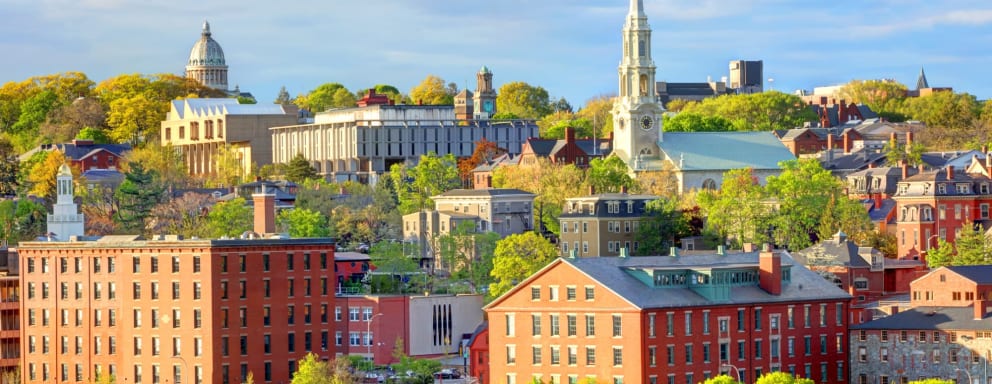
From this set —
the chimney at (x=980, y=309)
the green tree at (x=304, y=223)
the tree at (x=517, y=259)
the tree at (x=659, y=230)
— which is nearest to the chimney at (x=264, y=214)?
the green tree at (x=304, y=223)

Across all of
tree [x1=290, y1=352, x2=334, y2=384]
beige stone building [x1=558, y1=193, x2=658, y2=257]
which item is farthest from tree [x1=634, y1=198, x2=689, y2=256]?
tree [x1=290, y1=352, x2=334, y2=384]

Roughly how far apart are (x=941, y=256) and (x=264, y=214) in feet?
145

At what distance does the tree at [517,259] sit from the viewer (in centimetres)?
15275

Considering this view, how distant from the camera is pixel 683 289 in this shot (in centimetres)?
12294

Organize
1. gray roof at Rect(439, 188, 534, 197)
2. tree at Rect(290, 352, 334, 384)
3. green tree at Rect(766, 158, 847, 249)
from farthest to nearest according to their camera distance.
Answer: gray roof at Rect(439, 188, 534, 197), green tree at Rect(766, 158, 847, 249), tree at Rect(290, 352, 334, 384)

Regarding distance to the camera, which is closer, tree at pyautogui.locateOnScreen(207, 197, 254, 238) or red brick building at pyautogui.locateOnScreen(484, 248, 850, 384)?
red brick building at pyautogui.locateOnScreen(484, 248, 850, 384)

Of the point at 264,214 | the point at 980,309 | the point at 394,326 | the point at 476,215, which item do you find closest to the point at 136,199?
the point at 476,215

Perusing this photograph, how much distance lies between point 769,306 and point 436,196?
222 feet

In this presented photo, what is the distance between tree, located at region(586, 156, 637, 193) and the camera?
613 feet

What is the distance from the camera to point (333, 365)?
421ft

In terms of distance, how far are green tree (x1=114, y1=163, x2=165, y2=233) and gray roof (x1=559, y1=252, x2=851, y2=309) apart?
6096cm

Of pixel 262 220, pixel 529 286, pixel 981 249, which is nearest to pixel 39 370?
pixel 262 220

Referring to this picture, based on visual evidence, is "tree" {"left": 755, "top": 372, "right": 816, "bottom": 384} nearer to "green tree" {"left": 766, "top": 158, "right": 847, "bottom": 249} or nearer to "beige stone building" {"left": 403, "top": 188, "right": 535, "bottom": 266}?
"green tree" {"left": 766, "top": 158, "right": 847, "bottom": 249}

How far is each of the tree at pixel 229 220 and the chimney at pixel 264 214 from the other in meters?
12.4
